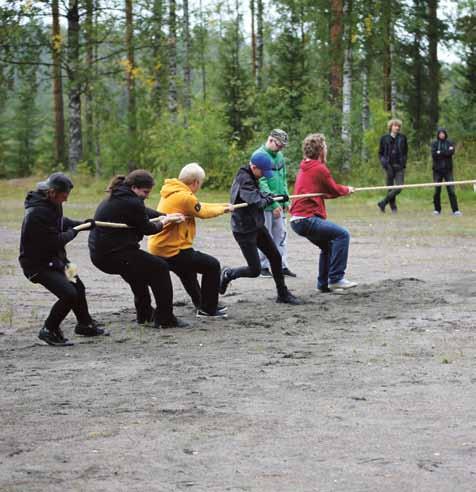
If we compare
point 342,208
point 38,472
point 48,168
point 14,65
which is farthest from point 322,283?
point 48,168

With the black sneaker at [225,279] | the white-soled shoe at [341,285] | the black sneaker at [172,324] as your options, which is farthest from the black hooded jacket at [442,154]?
the black sneaker at [172,324]

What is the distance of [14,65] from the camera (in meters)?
40.4

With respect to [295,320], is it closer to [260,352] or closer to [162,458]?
[260,352]

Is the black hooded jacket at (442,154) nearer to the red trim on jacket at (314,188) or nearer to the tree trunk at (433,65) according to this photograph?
the red trim on jacket at (314,188)

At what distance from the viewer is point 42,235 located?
9.76m

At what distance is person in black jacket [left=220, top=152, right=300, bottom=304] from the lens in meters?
12.5

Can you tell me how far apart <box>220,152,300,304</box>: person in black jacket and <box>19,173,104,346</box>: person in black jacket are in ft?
8.58

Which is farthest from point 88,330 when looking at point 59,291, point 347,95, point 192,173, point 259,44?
point 259,44

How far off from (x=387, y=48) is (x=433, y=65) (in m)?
2.08

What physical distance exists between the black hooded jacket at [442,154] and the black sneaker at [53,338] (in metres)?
15.6

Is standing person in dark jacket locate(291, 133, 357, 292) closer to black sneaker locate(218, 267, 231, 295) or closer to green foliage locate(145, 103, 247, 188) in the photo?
black sneaker locate(218, 267, 231, 295)

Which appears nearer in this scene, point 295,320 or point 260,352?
point 260,352

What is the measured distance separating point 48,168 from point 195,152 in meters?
14.1

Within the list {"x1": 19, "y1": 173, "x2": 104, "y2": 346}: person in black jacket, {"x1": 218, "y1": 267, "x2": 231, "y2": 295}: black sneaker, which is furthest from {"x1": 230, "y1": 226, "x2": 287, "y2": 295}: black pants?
{"x1": 19, "y1": 173, "x2": 104, "y2": 346}: person in black jacket
